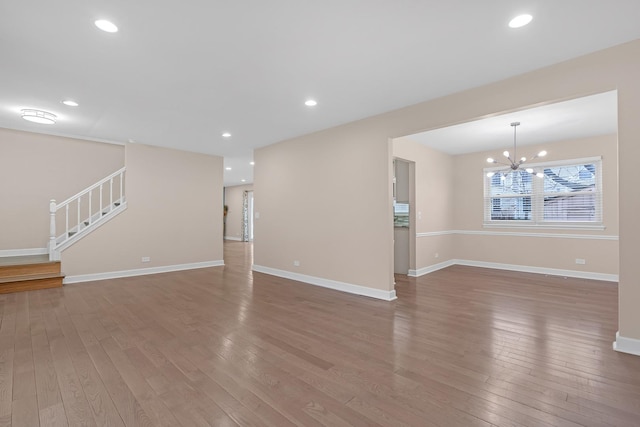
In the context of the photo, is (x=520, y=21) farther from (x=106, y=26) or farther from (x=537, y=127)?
(x=537, y=127)

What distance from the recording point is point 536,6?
6.88 ft

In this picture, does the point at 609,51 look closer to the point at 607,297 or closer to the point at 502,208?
the point at 607,297

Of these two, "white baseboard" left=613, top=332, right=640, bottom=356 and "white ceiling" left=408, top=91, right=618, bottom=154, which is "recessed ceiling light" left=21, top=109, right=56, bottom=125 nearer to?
"white ceiling" left=408, top=91, right=618, bottom=154

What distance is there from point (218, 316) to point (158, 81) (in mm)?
2832

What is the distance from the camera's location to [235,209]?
13461 millimetres

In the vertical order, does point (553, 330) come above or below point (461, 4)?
below

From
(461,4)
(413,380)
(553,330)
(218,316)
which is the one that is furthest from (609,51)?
(218,316)

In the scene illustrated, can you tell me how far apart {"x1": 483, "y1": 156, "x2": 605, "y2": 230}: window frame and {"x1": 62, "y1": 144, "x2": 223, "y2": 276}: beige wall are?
6.56 meters

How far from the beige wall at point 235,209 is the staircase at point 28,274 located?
8.17 meters

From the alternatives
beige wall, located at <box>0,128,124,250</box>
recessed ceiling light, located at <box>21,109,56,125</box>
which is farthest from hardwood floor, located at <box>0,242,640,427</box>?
recessed ceiling light, located at <box>21,109,56,125</box>

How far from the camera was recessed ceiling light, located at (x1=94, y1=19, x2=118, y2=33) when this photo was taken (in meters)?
2.28

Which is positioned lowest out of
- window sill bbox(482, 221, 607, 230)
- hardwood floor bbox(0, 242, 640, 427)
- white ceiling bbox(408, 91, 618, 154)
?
hardwood floor bbox(0, 242, 640, 427)

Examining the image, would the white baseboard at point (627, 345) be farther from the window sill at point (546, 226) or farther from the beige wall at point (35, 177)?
the beige wall at point (35, 177)

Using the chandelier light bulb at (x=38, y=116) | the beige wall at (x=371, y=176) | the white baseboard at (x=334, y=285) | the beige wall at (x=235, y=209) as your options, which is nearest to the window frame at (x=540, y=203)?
the beige wall at (x=371, y=176)
